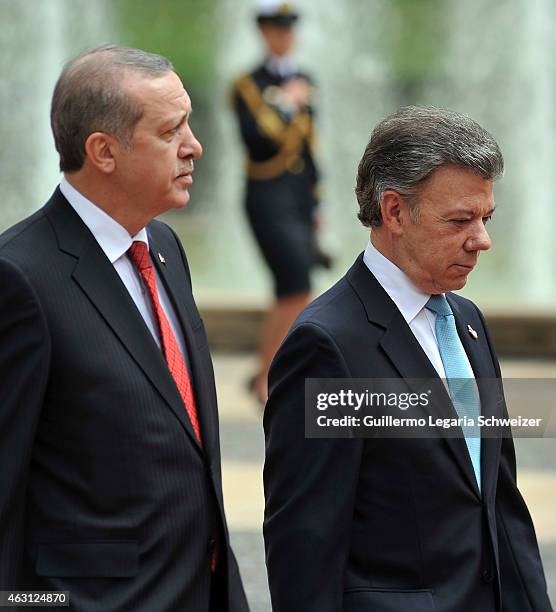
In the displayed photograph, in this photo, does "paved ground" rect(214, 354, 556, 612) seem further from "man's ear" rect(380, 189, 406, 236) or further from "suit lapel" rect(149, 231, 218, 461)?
"man's ear" rect(380, 189, 406, 236)

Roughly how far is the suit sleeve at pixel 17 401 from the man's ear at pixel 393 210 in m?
0.67

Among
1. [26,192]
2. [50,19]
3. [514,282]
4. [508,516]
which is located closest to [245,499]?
[508,516]

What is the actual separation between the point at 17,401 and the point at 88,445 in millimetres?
156

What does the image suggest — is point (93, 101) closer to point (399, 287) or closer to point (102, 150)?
point (102, 150)

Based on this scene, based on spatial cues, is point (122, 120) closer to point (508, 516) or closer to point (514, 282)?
point (508, 516)

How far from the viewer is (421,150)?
315 centimetres

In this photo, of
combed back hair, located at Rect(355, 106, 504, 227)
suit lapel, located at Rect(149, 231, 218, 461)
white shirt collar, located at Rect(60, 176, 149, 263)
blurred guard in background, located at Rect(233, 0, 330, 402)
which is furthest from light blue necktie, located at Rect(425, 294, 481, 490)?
blurred guard in background, located at Rect(233, 0, 330, 402)

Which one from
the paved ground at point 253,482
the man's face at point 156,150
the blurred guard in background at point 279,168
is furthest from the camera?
the blurred guard in background at point 279,168

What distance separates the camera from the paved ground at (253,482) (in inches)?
233

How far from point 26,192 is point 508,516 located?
38.9 feet

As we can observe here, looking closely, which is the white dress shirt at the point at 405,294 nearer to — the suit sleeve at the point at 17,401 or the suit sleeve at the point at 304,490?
the suit sleeve at the point at 304,490

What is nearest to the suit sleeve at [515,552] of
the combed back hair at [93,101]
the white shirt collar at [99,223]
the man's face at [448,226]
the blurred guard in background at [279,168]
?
the man's face at [448,226]

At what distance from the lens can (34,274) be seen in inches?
123

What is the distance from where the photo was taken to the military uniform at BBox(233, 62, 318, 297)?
891 cm
